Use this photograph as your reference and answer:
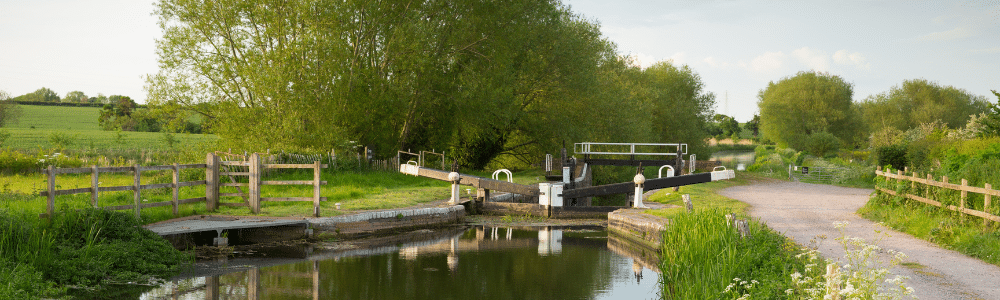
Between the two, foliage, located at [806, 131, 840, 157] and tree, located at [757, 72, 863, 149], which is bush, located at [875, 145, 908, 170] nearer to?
foliage, located at [806, 131, 840, 157]

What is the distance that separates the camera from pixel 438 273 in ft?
33.9

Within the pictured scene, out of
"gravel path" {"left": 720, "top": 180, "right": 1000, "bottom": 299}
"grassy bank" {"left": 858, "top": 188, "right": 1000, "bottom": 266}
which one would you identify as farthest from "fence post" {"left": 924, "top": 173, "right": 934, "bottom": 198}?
"gravel path" {"left": 720, "top": 180, "right": 1000, "bottom": 299}

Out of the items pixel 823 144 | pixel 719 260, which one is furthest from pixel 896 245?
pixel 823 144

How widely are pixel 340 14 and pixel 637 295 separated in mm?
19212

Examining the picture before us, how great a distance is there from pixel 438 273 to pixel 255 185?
18.0 feet

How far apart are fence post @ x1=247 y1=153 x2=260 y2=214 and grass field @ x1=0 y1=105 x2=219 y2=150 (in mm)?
29593

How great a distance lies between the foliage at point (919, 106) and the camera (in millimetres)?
63469

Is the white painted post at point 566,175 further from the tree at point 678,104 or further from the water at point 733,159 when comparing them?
the tree at point 678,104

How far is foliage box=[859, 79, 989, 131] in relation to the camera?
6347 cm

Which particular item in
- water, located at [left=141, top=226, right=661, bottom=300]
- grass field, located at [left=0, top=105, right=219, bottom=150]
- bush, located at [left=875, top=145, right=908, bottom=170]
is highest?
grass field, located at [left=0, top=105, right=219, bottom=150]

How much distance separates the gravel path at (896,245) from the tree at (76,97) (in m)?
89.4

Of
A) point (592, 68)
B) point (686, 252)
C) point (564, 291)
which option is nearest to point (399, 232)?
point (564, 291)

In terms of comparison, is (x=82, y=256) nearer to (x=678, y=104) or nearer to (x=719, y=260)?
(x=719, y=260)

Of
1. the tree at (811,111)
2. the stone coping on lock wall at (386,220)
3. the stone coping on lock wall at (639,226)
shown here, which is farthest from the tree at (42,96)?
the stone coping on lock wall at (639,226)
